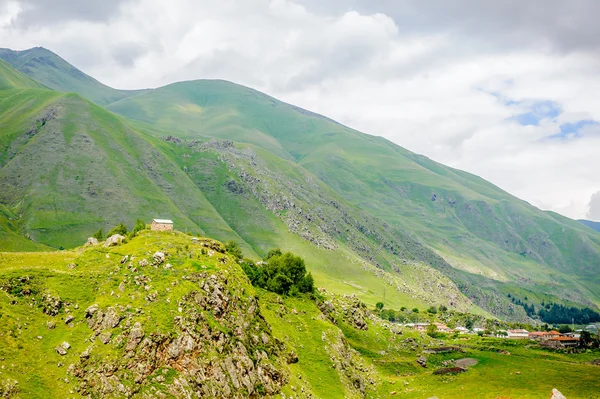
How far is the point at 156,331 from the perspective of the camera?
66.6 meters

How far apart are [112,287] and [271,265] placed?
168 feet

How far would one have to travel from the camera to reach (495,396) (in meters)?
119

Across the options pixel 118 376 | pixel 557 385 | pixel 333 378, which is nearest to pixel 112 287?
pixel 118 376

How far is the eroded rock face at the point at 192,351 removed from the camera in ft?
202

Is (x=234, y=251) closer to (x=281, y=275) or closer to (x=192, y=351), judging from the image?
(x=281, y=275)

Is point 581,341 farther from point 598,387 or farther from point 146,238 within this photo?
point 146,238

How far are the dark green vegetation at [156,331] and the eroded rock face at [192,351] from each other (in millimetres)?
140

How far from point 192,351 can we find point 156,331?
5.89 m

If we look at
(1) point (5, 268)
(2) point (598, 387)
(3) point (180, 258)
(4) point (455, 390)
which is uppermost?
(3) point (180, 258)

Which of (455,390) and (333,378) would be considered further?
→ (455,390)

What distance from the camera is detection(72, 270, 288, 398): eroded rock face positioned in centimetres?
6166

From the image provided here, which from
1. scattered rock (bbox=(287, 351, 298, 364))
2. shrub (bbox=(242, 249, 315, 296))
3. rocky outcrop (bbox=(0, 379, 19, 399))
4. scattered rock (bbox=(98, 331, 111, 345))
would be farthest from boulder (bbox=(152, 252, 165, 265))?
shrub (bbox=(242, 249, 315, 296))

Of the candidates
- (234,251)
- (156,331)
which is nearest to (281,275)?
(234,251)

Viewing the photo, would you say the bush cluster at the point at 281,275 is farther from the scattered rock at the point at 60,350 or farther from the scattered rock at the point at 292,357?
the scattered rock at the point at 60,350
